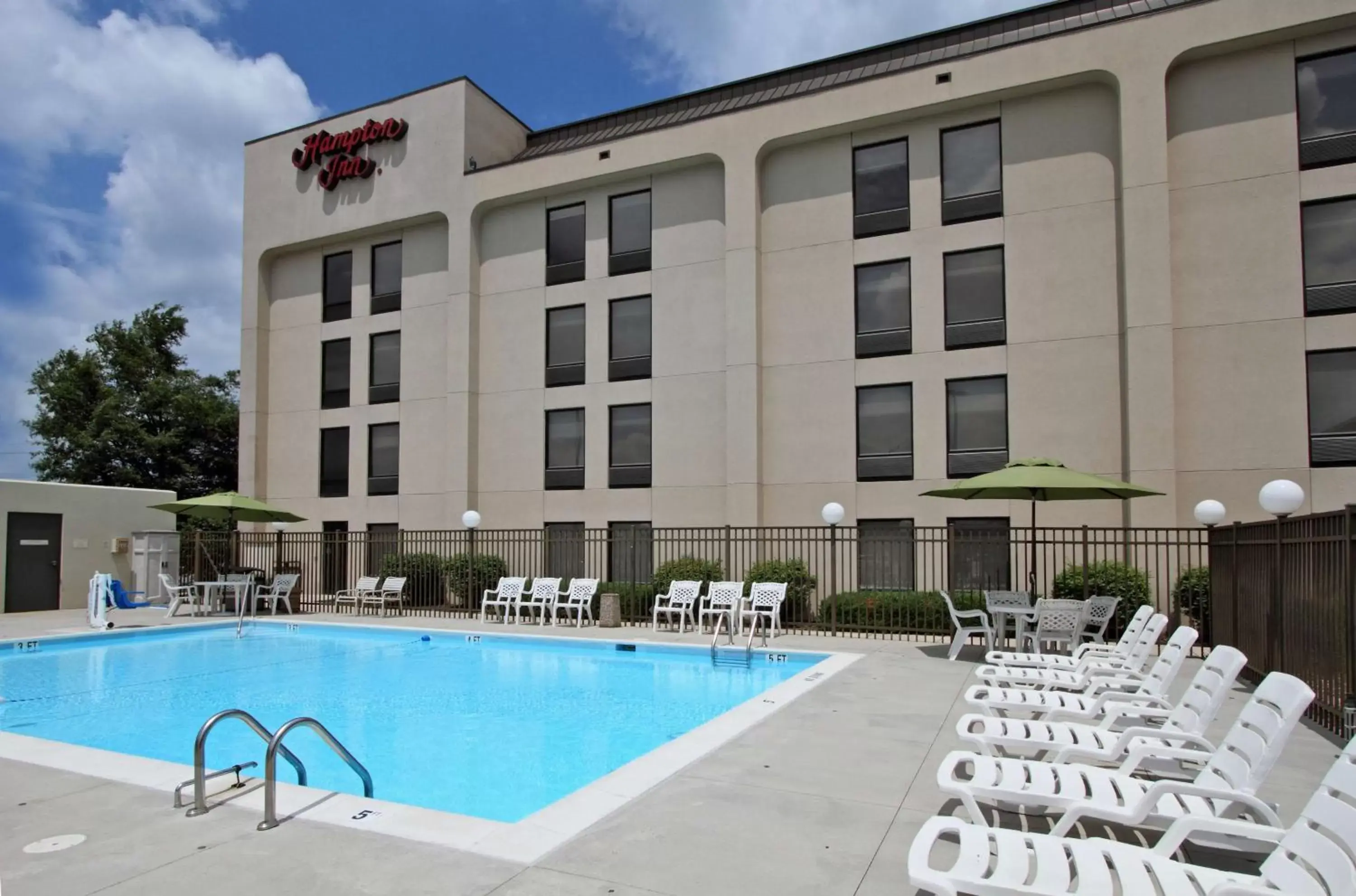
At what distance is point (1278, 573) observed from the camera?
7.83 meters

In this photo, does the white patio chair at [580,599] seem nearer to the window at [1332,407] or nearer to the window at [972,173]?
the window at [972,173]

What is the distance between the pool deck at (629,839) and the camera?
373 centimetres

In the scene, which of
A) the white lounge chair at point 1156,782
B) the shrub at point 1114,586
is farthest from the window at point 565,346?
the white lounge chair at point 1156,782

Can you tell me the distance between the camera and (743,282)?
18.1 m

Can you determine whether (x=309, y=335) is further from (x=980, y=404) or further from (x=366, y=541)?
(x=980, y=404)

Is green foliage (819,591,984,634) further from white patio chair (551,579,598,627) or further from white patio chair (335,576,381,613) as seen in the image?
white patio chair (335,576,381,613)

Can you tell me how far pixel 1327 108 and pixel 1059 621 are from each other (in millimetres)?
10980

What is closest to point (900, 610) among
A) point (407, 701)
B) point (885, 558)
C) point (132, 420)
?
point (885, 558)

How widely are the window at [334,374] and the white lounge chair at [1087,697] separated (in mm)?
21224

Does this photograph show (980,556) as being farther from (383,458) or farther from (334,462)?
(334,462)

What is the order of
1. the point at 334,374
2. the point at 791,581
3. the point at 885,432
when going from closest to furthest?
the point at 791,581 → the point at 885,432 → the point at 334,374

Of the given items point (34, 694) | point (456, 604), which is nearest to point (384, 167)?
point (456, 604)

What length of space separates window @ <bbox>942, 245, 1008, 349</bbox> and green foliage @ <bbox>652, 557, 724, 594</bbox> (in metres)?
6.50

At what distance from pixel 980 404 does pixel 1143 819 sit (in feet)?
45.3
